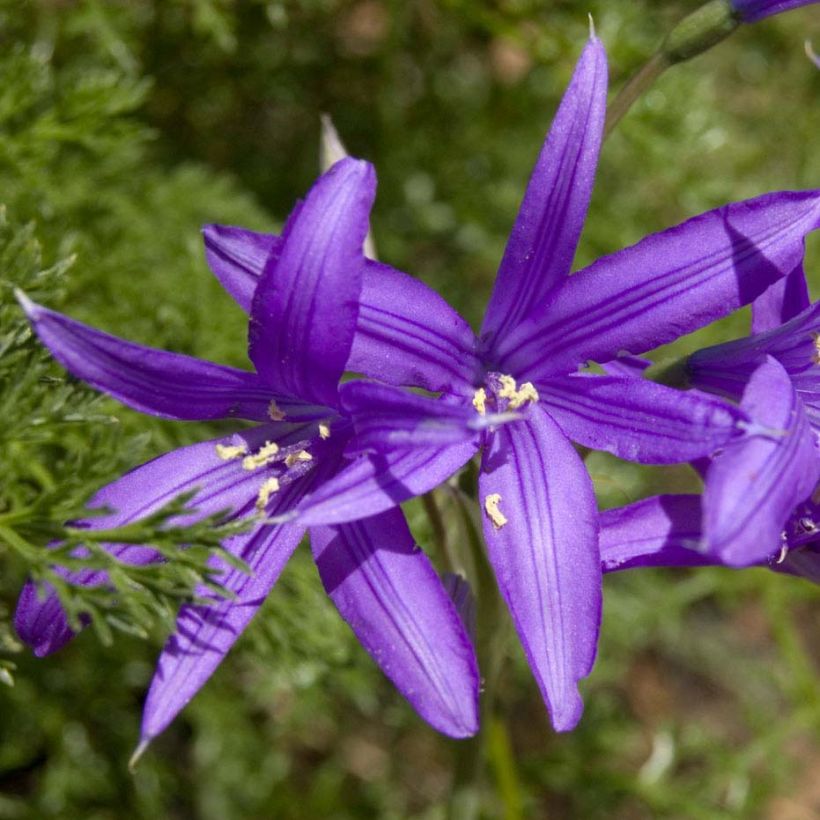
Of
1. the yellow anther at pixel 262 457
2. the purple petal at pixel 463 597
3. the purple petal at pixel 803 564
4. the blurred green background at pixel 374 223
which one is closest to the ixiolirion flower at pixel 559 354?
the yellow anther at pixel 262 457

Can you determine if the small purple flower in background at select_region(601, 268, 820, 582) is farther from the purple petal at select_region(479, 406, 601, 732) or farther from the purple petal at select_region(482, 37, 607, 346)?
the purple petal at select_region(482, 37, 607, 346)

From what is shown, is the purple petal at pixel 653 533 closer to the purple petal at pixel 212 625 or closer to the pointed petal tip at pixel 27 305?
the purple petal at pixel 212 625

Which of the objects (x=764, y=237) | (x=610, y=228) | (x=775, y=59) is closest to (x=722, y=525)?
(x=764, y=237)

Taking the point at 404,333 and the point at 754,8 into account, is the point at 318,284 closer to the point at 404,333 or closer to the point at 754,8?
the point at 404,333

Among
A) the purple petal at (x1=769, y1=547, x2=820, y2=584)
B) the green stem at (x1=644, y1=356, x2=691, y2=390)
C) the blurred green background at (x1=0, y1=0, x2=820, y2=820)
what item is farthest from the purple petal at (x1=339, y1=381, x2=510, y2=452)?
the blurred green background at (x1=0, y1=0, x2=820, y2=820)

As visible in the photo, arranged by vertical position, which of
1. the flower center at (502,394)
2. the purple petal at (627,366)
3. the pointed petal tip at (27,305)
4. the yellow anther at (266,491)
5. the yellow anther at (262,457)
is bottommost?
the purple petal at (627,366)
